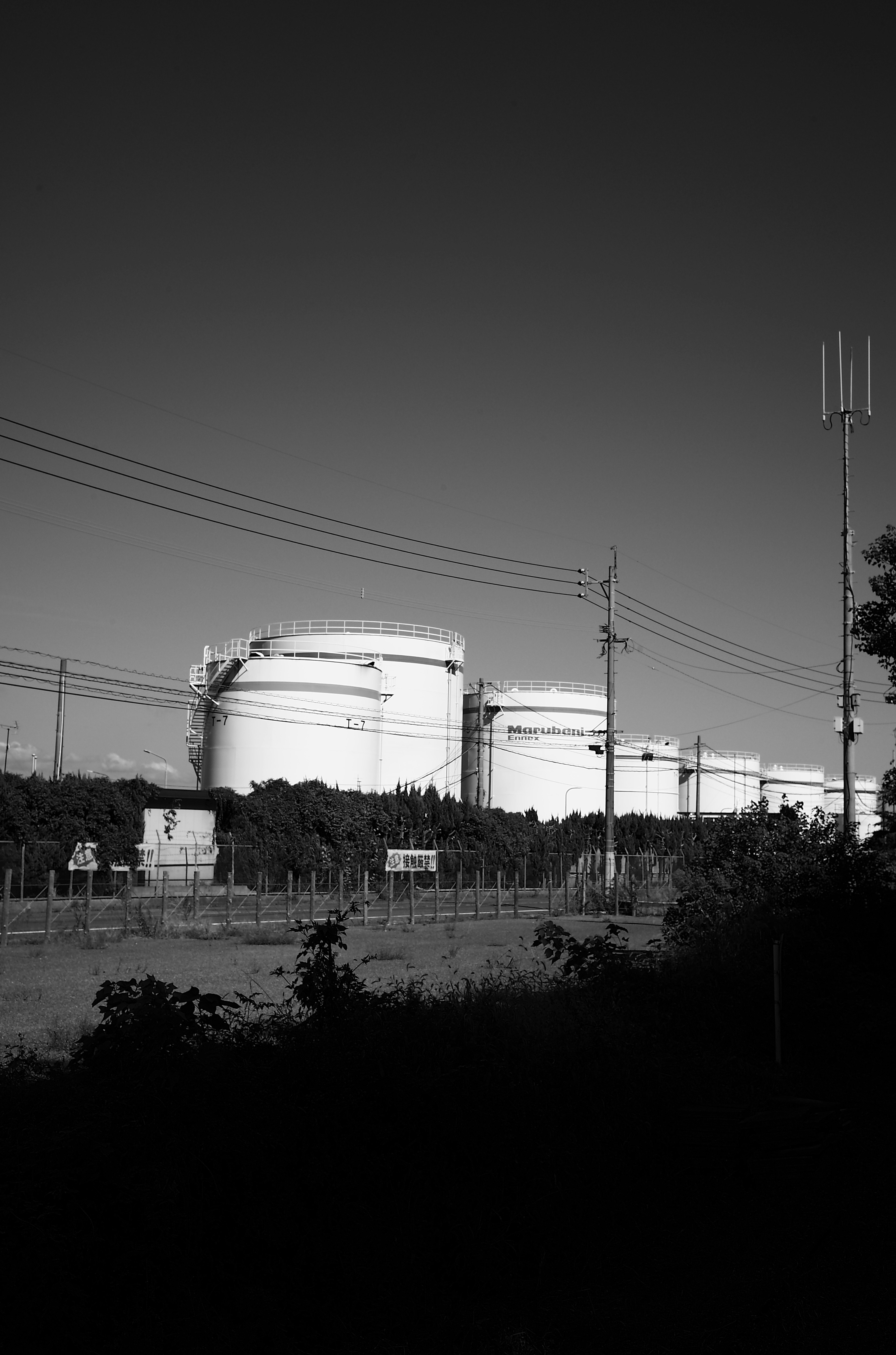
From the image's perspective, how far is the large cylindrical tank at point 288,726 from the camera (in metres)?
50.8

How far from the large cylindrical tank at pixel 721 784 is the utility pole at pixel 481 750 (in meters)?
21.3

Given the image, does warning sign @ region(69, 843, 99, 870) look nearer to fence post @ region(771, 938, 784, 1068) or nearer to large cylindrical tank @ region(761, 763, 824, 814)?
fence post @ region(771, 938, 784, 1068)

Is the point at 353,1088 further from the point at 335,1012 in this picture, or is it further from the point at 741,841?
the point at 741,841

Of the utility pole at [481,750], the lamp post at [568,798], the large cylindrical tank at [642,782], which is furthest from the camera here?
the large cylindrical tank at [642,782]

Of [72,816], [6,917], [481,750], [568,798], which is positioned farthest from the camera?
[568,798]

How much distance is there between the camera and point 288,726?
51.0 m

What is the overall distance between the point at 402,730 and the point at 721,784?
36.6 m

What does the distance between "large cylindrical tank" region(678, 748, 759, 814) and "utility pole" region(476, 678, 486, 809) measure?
21281 mm

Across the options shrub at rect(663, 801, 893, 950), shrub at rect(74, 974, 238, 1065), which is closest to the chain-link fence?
shrub at rect(663, 801, 893, 950)

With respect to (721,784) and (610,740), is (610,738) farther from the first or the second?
(721,784)

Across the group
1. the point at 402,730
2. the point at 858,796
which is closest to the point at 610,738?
the point at 402,730

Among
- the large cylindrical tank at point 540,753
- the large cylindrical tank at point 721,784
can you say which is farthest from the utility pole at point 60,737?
the large cylindrical tank at point 721,784

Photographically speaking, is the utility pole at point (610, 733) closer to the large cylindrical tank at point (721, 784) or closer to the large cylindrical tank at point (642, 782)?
the large cylindrical tank at point (642, 782)

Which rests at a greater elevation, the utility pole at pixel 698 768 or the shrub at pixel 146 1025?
the utility pole at pixel 698 768
